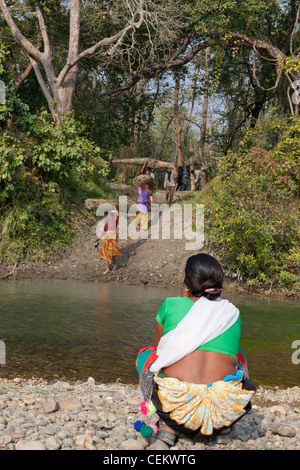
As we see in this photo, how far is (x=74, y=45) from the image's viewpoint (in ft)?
55.5

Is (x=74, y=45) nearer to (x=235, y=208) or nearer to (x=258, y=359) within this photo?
(x=235, y=208)

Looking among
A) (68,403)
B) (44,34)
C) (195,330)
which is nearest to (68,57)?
(44,34)

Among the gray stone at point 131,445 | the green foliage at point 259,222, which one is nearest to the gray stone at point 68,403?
the gray stone at point 131,445

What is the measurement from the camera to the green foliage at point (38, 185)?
45.1 ft

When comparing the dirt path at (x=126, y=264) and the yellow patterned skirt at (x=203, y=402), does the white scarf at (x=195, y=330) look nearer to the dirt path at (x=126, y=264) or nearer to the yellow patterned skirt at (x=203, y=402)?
the yellow patterned skirt at (x=203, y=402)

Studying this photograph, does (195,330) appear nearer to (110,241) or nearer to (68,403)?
(68,403)

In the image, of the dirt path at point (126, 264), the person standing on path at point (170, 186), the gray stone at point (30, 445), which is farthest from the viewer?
the person standing on path at point (170, 186)

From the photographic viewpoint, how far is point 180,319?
3.19 meters

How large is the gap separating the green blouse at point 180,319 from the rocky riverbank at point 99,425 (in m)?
0.67

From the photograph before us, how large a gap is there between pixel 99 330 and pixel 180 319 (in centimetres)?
493

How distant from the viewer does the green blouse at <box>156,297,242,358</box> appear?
10.4 feet

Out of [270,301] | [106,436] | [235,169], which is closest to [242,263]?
[270,301]

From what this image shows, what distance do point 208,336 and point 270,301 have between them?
28.1 feet

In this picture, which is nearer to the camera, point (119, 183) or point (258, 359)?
point (258, 359)
